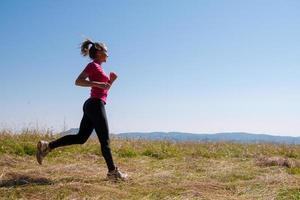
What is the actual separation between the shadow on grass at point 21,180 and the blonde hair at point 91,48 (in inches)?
82.9

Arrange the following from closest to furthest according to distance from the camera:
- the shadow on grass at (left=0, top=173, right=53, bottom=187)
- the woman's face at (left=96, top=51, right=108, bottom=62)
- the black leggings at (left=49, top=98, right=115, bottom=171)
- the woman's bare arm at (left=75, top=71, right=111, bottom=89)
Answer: the shadow on grass at (left=0, top=173, right=53, bottom=187), the woman's bare arm at (left=75, top=71, right=111, bottom=89), the black leggings at (left=49, top=98, right=115, bottom=171), the woman's face at (left=96, top=51, right=108, bottom=62)

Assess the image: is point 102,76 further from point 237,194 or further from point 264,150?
point 264,150

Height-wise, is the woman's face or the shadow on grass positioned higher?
the woman's face

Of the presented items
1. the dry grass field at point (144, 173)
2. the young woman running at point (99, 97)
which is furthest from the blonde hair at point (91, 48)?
the dry grass field at point (144, 173)

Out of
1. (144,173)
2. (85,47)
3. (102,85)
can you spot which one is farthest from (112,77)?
(144,173)

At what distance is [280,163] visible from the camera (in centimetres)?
1045

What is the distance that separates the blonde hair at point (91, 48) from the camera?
26.4 ft

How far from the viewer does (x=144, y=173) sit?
28.8ft

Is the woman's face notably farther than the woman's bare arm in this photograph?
Yes

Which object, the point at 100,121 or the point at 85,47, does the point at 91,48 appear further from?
the point at 100,121

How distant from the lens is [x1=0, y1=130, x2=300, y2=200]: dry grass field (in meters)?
6.77

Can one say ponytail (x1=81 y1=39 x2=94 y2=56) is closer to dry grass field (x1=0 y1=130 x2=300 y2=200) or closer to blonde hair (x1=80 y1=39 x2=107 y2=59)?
blonde hair (x1=80 y1=39 x2=107 y2=59)

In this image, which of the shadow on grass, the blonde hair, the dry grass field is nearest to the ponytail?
the blonde hair

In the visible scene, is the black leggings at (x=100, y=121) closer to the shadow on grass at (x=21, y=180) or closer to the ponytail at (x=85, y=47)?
the ponytail at (x=85, y=47)
